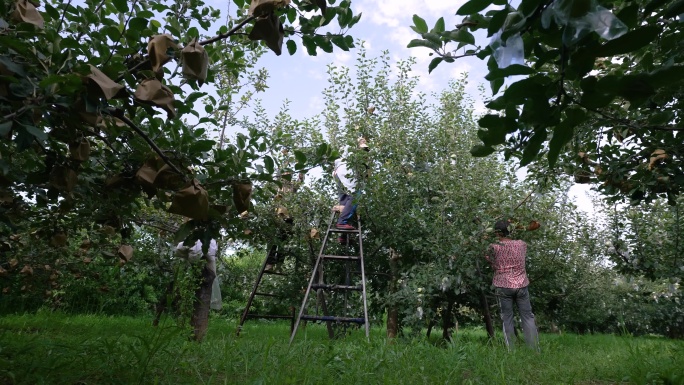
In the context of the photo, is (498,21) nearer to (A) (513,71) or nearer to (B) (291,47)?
(A) (513,71)

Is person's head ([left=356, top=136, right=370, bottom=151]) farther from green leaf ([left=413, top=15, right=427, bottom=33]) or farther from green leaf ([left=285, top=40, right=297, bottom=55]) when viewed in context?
green leaf ([left=413, top=15, right=427, bottom=33])

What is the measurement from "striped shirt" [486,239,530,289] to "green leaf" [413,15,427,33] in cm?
477

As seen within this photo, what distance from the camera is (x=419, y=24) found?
1234 millimetres

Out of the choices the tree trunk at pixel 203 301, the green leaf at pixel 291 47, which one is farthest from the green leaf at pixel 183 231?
the tree trunk at pixel 203 301

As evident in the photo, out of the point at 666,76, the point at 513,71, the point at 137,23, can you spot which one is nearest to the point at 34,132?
the point at 137,23

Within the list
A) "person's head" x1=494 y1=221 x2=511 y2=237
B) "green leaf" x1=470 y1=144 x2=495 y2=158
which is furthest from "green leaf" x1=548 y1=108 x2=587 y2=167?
"person's head" x1=494 y1=221 x2=511 y2=237

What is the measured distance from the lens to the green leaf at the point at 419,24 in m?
1.23

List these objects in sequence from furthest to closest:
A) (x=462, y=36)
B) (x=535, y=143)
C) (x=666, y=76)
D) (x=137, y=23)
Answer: (x=137, y=23) → (x=462, y=36) → (x=535, y=143) → (x=666, y=76)

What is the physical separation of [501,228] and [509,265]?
46 centimetres

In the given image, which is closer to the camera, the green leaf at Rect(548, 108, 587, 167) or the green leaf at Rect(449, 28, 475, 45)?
the green leaf at Rect(548, 108, 587, 167)

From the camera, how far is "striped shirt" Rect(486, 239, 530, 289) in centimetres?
564

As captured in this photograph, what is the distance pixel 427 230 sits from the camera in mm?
5734

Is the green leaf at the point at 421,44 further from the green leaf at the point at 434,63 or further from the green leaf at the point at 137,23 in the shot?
the green leaf at the point at 137,23

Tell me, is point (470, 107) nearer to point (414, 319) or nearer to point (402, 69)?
point (402, 69)
